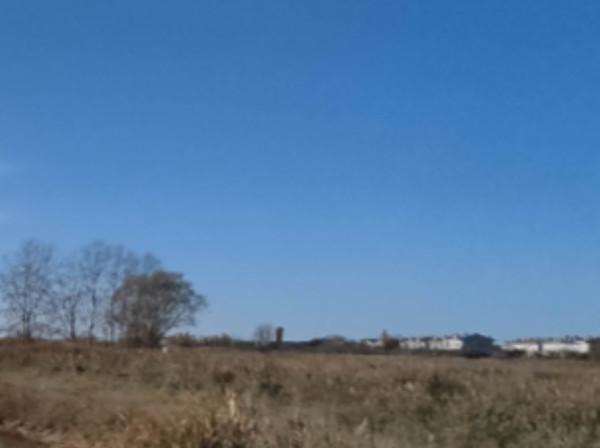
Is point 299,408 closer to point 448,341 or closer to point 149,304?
point 149,304

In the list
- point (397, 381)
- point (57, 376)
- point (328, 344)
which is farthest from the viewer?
point (328, 344)

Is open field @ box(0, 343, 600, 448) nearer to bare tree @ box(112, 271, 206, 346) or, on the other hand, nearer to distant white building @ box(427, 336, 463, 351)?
bare tree @ box(112, 271, 206, 346)

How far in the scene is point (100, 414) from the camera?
22.0 metres

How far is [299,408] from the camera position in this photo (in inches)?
760

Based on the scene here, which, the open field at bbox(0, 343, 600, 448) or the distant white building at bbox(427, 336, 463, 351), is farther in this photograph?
the distant white building at bbox(427, 336, 463, 351)

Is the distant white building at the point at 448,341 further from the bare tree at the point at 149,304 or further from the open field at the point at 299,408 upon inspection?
the open field at the point at 299,408

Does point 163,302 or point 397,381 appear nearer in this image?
point 397,381

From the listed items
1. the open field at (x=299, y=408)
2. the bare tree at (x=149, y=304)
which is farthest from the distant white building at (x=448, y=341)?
the open field at (x=299, y=408)

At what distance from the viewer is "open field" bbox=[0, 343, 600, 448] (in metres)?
15.7

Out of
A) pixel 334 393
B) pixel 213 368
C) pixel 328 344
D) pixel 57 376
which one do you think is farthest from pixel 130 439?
pixel 328 344

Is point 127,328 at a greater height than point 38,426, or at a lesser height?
greater

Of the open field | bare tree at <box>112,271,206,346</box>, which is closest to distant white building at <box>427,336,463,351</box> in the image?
bare tree at <box>112,271,206,346</box>

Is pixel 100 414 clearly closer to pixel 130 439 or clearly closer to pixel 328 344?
pixel 130 439

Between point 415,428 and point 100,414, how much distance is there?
8.49 metres
